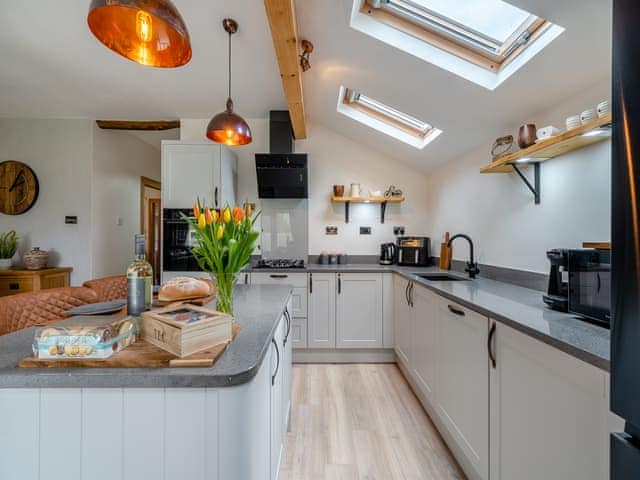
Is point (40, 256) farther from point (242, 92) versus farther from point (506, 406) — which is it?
point (506, 406)

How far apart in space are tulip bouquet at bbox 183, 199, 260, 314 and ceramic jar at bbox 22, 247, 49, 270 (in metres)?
3.58

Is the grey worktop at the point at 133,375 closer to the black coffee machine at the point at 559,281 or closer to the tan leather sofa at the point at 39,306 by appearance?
the tan leather sofa at the point at 39,306

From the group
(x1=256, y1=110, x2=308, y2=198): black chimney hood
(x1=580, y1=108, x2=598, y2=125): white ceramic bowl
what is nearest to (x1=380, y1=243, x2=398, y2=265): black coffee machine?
(x1=256, y1=110, x2=308, y2=198): black chimney hood

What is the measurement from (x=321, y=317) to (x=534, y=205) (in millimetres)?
2007

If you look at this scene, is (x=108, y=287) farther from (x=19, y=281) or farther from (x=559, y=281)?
(x=559, y=281)

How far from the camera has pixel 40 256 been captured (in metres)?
3.40

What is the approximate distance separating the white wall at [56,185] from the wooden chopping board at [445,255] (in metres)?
4.11

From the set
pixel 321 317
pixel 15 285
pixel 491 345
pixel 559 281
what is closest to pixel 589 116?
pixel 559 281

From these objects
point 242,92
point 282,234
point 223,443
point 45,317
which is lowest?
point 223,443

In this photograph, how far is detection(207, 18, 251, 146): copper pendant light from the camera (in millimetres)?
1915

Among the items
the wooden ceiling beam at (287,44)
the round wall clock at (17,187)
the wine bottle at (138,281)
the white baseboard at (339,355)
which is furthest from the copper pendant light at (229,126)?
the round wall clock at (17,187)

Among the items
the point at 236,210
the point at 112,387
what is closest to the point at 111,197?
the point at 236,210

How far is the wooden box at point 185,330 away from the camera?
762 mm

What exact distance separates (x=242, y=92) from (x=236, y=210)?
236 centimetres
